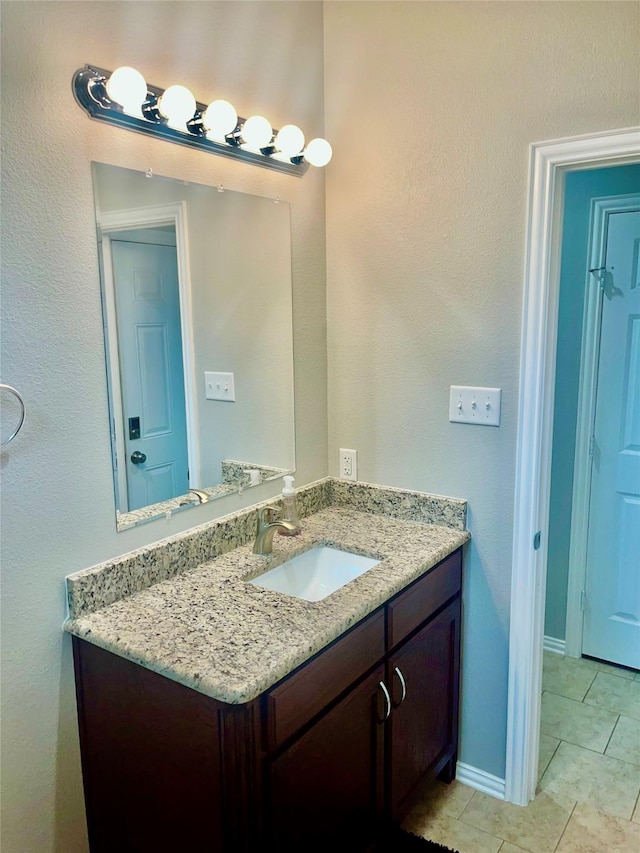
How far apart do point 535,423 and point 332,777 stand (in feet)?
3.53

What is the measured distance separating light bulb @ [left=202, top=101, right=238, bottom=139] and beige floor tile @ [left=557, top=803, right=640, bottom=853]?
2.22 meters

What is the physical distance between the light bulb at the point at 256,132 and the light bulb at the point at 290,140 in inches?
2.4

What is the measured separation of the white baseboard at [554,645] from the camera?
2.88 m

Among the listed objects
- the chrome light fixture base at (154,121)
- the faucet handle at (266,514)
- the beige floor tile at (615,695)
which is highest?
the chrome light fixture base at (154,121)

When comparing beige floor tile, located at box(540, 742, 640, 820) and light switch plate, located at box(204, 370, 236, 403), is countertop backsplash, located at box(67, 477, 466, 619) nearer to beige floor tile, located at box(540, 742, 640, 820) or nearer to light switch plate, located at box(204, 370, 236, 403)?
light switch plate, located at box(204, 370, 236, 403)

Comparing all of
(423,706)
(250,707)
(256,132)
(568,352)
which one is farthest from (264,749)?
(568,352)

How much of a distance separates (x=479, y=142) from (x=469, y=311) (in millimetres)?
475

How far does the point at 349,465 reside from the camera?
87.0 inches

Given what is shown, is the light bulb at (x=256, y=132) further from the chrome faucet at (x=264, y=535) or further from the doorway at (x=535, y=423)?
the chrome faucet at (x=264, y=535)

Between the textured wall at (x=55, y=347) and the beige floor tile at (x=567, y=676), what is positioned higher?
the textured wall at (x=55, y=347)

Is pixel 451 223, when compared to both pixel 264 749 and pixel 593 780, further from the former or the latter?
pixel 593 780

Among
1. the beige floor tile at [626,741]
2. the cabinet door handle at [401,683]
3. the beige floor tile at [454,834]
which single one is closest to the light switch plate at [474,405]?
the cabinet door handle at [401,683]

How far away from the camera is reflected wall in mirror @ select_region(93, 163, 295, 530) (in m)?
1.50

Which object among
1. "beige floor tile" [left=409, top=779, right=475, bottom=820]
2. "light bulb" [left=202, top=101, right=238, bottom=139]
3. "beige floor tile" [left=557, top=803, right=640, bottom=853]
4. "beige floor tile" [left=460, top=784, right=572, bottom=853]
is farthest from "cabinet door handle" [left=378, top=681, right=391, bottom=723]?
"light bulb" [left=202, top=101, right=238, bottom=139]
